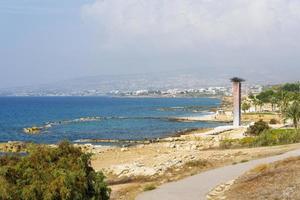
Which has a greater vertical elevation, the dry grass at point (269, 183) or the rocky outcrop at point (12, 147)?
the dry grass at point (269, 183)

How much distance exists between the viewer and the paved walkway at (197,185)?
2159 cm

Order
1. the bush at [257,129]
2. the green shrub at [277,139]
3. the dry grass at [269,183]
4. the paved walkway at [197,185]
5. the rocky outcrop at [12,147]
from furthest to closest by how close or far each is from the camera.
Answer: the rocky outcrop at [12,147] → the bush at [257,129] → the green shrub at [277,139] → the paved walkway at [197,185] → the dry grass at [269,183]

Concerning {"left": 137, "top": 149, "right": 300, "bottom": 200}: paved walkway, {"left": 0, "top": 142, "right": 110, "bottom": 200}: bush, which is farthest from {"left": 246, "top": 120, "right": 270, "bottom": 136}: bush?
{"left": 0, "top": 142, "right": 110, "bottom": 200}: bush

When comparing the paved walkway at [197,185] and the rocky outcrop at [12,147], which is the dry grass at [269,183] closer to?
the paved walkway at [197,185]

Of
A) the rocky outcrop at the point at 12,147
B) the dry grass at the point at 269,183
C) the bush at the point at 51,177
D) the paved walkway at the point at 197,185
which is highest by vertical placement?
the bush at the point at 51,177

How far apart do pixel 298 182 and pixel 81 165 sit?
8.98 metres

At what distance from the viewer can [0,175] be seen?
667 inches

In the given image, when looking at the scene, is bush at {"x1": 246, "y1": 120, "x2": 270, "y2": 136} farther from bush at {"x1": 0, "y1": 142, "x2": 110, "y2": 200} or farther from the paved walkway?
bush at {"x1": 0, "y1": 142, "x2": 110, "y2": 200}

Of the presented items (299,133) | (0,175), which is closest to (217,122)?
(299,133)

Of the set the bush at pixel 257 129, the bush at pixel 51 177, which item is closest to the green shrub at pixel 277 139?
the bush at pixel 257 129

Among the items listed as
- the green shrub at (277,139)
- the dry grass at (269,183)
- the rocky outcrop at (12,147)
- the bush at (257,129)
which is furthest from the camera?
the rocky outcrop at (12,147)

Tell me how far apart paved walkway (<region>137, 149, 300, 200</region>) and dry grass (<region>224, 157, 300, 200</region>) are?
102 centimetres

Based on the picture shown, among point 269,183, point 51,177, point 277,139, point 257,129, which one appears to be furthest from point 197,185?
point 257,129

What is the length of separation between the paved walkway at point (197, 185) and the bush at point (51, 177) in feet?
13.1
